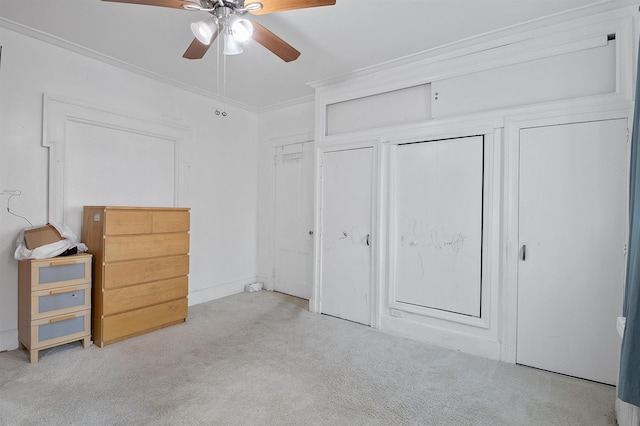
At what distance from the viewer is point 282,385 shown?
219 cm

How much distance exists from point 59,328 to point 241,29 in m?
2.67

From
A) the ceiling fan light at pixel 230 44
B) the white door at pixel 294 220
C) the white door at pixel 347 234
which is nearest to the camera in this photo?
the ceiling fan light at pixel 230 44

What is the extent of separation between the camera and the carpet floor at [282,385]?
73.6 inches

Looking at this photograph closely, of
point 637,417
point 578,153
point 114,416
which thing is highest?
point 578,153

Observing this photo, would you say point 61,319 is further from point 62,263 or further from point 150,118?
point 150,118

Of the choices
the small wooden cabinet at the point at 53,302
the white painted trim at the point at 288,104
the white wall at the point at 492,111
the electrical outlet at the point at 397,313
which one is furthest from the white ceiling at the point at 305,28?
the electrical outlet at the point at 397,313

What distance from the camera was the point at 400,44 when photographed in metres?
2.78

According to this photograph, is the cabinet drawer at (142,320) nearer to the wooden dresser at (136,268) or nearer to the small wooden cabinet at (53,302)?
the wooden dresser at (136,268)

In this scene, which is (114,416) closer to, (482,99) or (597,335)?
(597,335)

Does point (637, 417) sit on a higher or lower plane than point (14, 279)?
lower

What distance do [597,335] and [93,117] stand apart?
458cm

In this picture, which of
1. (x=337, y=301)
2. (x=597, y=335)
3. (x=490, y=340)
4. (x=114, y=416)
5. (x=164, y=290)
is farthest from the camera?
(x=337, y=301)

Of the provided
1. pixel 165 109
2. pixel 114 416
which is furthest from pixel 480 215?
pixel 165 109

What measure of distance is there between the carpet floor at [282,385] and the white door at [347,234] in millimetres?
541
